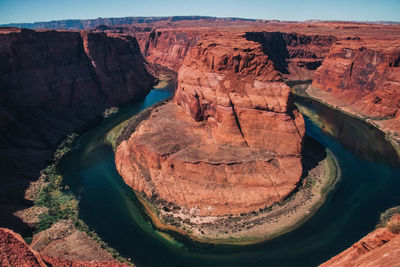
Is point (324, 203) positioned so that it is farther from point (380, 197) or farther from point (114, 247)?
point (114, 247)

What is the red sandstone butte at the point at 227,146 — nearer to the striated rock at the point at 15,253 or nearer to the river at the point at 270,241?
the river at the point at 270,241

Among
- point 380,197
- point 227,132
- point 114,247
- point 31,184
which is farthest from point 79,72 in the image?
point 380,197

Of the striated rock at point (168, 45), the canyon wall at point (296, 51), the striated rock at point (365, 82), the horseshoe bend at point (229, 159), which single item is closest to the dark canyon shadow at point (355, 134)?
the striated rock at point (365, 82)

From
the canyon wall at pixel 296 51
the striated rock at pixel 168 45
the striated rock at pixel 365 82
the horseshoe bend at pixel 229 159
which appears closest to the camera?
the horseshoe bend at pixel 229 159

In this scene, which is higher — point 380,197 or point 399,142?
point 399,142

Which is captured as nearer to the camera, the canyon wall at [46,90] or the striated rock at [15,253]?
the striated rock at [15,253]

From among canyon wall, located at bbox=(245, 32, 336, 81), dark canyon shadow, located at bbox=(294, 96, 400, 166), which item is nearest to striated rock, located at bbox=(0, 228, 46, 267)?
dark canyon shadow, located at bbox=(294, 96, 400, 166)
